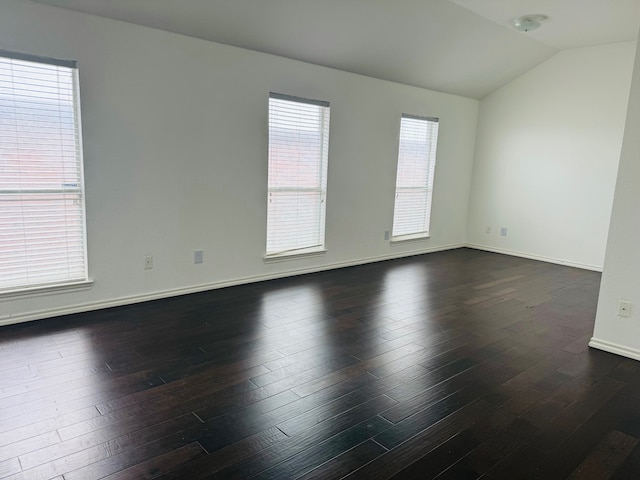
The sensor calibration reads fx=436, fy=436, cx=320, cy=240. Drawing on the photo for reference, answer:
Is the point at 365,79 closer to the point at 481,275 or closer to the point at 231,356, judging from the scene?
the point at 481,275

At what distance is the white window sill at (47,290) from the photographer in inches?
122

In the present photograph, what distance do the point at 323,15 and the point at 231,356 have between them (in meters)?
2.90

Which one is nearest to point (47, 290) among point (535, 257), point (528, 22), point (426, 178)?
point (426, 178)

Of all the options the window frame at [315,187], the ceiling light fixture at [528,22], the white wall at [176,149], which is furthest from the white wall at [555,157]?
the window frame at [315,187]

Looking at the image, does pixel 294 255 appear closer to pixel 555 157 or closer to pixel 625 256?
pixel 625 256

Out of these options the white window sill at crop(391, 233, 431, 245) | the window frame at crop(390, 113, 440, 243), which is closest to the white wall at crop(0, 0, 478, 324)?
the window frame at crop(390, 113, 440, 243)

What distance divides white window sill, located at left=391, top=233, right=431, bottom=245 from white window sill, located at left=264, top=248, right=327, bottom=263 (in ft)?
4.15

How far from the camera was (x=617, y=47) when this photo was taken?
204 inches

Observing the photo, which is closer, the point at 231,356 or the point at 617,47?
the point at 231,356

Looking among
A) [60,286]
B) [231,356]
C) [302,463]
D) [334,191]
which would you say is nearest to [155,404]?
[231,356]

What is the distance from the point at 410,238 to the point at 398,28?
9.14 ft

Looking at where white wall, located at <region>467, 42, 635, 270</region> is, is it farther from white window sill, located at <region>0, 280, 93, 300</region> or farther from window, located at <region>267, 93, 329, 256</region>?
white window sill, located at <region>0, 280, 93, 300</region>

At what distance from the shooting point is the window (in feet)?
14.5

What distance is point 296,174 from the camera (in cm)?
465
